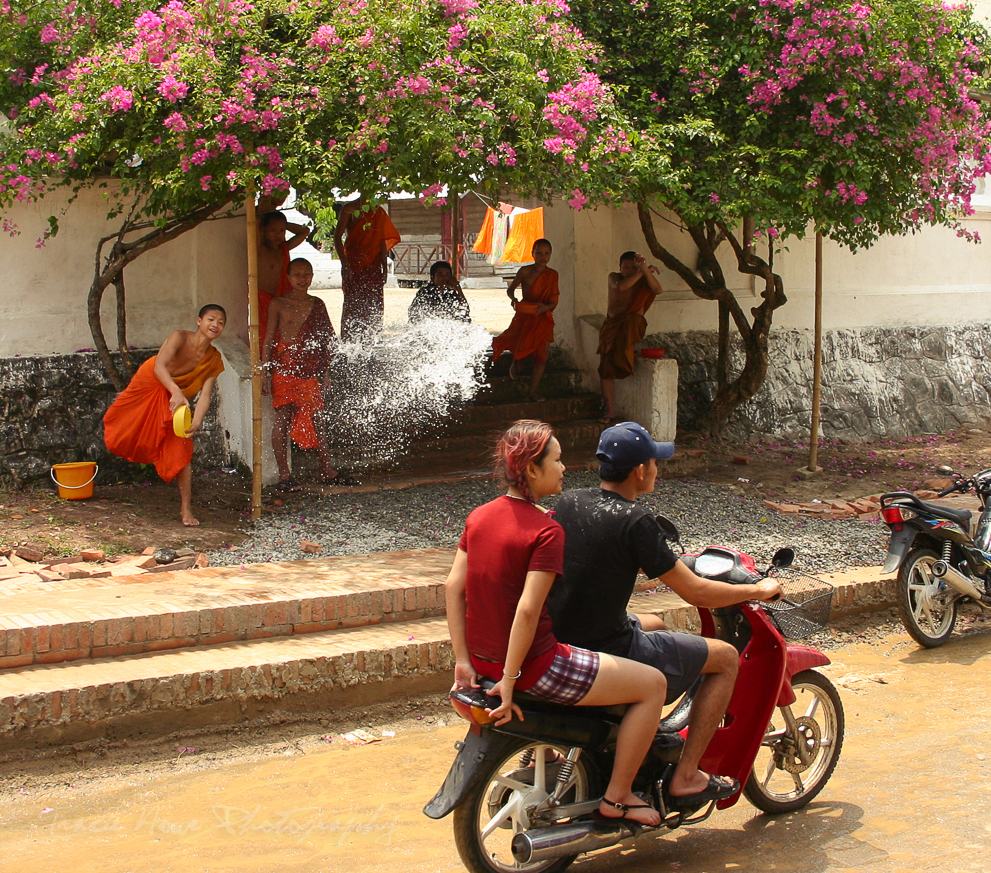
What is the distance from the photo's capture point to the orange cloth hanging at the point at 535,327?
388 inches

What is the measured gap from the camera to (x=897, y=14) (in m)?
7.74

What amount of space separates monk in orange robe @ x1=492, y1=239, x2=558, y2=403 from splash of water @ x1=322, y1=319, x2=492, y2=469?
498mm

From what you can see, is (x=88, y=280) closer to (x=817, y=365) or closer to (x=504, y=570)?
(x=504, y=570)

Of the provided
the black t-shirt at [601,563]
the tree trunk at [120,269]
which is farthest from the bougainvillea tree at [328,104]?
the black t-shirt at [601,563]

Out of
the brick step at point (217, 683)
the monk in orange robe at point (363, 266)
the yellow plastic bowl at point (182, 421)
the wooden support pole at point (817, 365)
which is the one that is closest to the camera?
the brick step at point (217, 683)

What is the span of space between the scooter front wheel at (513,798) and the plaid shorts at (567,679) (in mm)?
197

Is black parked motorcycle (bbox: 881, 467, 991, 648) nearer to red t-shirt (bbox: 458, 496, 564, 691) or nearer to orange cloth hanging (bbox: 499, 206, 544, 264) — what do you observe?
red t-shirt (bbox: 458, 496, 564, 691)

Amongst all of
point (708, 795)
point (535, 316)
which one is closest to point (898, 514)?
point (708, 795)

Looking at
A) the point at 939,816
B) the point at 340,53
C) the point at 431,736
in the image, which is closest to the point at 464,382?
the point at 340,53

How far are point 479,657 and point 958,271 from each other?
12.1 m

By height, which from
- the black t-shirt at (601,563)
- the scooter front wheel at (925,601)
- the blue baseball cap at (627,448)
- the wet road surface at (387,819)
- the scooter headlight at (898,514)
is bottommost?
the wet road surface at (387,819)

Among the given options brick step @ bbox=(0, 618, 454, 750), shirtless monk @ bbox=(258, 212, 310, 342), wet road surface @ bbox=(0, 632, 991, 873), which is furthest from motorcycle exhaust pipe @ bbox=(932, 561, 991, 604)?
shirtless monk @ bbox=(258, 212, 310, 342)

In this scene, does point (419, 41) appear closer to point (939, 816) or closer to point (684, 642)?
point (684, 642)

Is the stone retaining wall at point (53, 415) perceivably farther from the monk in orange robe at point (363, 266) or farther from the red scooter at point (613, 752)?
the red scooter at point (613, 752)
